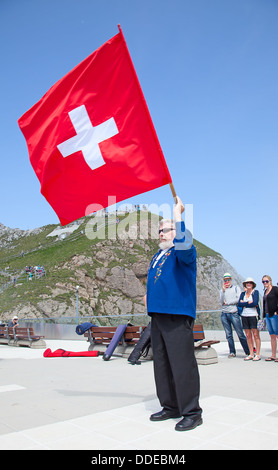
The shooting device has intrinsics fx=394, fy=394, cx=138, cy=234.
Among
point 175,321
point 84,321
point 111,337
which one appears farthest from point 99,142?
point 84,321

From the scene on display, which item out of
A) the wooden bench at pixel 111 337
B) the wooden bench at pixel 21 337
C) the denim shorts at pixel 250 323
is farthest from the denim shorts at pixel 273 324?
the wooden bench at pixel 21 337

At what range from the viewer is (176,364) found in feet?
13.3

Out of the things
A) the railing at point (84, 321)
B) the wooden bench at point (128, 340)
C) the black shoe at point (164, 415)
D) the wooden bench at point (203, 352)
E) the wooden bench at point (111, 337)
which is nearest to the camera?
the black shoe at point (164, 415)

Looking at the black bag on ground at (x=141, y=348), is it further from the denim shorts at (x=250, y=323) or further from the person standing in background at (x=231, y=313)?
the denim shorts at (x=250, y=323)

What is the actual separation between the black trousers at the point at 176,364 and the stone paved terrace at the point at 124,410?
0.75ft

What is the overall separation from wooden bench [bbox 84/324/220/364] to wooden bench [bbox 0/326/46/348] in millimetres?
4004

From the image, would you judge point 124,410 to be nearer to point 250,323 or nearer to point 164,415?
point 164,415

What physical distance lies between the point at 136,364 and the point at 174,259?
5.61 meters

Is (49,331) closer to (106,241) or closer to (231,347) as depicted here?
(231,347)

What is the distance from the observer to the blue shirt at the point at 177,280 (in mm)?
4055

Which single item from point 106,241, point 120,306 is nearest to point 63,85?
point 120,306

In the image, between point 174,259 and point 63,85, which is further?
point 63,85
